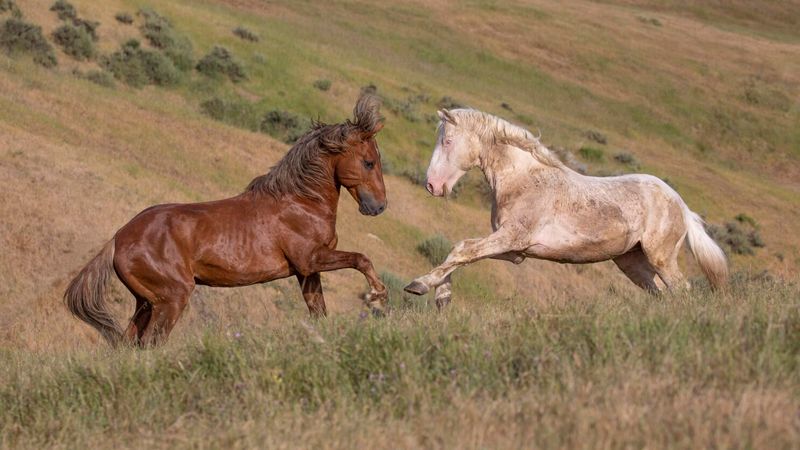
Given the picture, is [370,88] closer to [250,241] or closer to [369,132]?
[369,132]

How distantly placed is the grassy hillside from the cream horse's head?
0.84 metres

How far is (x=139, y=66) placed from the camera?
33688 millimetres

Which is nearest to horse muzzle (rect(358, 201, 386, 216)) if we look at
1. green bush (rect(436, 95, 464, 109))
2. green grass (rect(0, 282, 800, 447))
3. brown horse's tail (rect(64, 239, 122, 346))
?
brown horse's tail (rect(64, 239, 122, 346))

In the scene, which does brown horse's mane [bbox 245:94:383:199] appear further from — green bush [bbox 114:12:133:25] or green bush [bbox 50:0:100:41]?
green bush [bbox 114:12:133:25]

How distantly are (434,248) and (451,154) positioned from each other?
14050mm

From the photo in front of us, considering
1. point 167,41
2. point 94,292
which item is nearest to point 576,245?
point 94,292

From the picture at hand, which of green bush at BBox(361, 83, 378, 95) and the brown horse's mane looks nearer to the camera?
the brown horse's mane

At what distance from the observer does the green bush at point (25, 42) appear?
31.0m

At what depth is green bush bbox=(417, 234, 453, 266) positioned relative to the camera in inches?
931

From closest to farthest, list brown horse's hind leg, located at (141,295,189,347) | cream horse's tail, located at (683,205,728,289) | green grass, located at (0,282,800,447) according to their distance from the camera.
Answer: green grass, located at (0,282,800,447)
brown horse's hind leg, located at (141,295,189,347)
cream horse's tail, located at (683,205,728,289)

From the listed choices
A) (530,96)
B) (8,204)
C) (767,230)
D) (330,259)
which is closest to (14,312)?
(8,204)

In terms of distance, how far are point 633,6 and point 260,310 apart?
72883 mm

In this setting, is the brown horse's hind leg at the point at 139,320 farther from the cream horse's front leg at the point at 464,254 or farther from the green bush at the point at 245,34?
the green bush at the point at 245,34

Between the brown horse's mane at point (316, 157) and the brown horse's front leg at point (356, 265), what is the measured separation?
631mm
